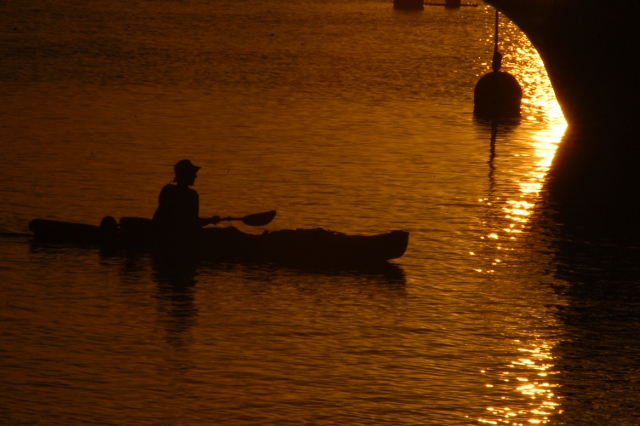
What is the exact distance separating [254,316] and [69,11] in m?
Answer: 61.7

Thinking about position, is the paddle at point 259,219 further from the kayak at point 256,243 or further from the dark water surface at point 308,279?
the dark water surface at point 308,279

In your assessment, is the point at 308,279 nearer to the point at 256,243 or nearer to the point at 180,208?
the point at 256,243

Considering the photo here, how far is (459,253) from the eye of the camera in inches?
748

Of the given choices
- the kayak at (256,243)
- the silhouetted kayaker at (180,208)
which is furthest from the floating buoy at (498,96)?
the silhouetted kayaker at (180,208)

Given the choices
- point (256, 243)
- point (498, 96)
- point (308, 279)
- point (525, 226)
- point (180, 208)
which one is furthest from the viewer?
point (498, 96)

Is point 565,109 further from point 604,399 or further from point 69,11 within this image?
point 69,11

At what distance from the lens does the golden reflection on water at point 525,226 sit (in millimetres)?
12547

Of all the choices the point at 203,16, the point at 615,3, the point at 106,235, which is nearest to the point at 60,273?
the point at 106,235

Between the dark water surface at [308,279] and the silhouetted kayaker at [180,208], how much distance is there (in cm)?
55

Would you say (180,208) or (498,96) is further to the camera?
(498,96)

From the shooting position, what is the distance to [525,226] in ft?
69.2

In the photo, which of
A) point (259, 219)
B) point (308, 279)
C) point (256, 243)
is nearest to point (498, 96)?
point (259, 219)

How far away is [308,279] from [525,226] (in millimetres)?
5012

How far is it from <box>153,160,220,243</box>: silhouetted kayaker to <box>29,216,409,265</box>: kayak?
6.6 inches
